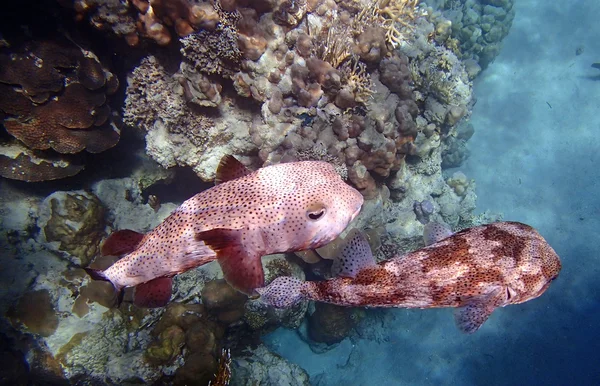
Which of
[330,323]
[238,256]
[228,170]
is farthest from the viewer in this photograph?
[330,323]

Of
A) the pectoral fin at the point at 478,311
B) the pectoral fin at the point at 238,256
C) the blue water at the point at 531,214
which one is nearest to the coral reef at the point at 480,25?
the blue water at the point at 531,214

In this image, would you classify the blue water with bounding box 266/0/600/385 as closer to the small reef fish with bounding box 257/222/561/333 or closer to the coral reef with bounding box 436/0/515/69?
the coral reef with bounding box 436/0/515/69

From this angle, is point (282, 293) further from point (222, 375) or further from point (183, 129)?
point (183, 129)

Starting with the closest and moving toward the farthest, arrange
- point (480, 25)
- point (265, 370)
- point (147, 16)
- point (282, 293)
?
point (282, 293) → point (147, 16) → point (265, 370) → point (480, 25)

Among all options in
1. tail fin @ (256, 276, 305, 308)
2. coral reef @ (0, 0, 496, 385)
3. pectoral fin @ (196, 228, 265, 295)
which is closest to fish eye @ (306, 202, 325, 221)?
pectoral fin @ (196, 228, 265, 295)

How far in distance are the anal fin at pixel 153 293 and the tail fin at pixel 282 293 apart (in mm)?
951

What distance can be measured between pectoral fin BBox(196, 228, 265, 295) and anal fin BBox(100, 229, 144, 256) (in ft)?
3.23

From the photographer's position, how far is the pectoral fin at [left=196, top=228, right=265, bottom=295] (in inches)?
101

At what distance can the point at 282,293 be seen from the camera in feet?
11.9

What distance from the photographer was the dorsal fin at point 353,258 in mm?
3447

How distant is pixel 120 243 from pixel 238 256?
1.36 metres

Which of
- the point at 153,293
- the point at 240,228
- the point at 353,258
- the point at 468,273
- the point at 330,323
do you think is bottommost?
the point at 330,323

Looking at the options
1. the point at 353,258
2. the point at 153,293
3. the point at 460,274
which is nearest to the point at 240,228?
the point at 153,293

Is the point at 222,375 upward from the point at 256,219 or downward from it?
downward
